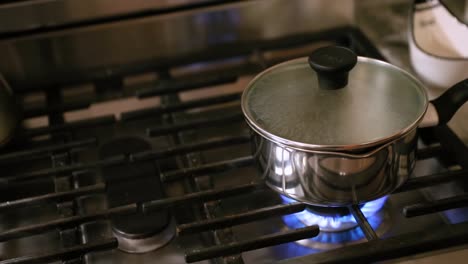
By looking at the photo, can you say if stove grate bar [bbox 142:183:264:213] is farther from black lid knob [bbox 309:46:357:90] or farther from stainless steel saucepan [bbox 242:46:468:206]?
black lid knob [bbox 309:46:357:90]

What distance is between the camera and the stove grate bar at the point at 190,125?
0.67 meters

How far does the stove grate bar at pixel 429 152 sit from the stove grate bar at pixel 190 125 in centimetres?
22

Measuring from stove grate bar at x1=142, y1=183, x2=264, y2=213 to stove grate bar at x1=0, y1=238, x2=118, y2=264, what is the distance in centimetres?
6

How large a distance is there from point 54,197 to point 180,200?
14 centimetres

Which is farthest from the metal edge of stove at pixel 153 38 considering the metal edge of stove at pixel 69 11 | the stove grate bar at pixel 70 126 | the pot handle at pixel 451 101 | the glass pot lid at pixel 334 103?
the pot handle at pixel 451 101

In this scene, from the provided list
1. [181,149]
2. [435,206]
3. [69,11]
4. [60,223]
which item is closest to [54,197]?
[60,223]

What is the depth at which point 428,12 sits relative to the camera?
0.78 metres

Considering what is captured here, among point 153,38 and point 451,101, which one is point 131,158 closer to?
point 153,38

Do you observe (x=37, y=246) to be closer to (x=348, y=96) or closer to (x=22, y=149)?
(x=22, y=149)

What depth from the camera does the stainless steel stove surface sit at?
54 centimetres

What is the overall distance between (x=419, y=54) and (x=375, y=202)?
0.78 feet

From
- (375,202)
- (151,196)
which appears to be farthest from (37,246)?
(375,202)

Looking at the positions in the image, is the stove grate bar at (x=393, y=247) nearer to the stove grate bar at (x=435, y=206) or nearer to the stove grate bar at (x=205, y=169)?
the stove grate bar at (x=435, y=206)

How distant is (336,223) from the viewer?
0.58 m
